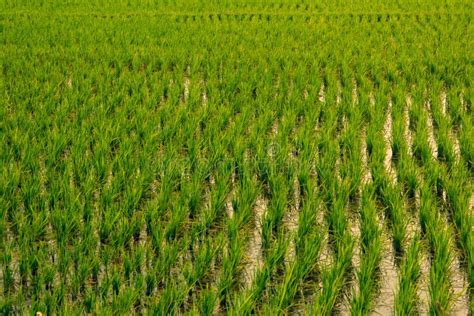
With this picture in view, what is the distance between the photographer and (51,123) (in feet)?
12.7

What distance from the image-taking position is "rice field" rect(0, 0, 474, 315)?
85.0 inches

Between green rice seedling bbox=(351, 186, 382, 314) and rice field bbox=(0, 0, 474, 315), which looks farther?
rice field bbox=(0, 0, 474, 315)

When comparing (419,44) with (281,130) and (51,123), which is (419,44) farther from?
(51,123)

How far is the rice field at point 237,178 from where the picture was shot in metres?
2.16

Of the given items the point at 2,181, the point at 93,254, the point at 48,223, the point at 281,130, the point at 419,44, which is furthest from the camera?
the point at 419,44

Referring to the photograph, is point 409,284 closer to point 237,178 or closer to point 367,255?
point 367,255

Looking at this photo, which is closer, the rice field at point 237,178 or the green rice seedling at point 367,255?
the green rice seedling at point 367,255

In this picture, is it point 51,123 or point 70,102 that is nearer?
point 51,123

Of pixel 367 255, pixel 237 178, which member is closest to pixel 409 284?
pixel 367 255

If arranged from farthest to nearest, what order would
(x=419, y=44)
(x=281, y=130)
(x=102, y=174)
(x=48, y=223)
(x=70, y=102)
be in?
1. (x=419, y=44)
2. (x=70, y=102)
3. (x=281, y=130)
4. (x=102, y=174)
5. (x=48, y=223)

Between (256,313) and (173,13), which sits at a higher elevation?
(173,13)

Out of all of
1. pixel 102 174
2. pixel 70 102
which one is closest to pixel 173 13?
pixel 70 102

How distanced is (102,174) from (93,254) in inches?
35.2

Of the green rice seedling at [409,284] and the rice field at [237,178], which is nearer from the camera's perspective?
the green rice seedling at [409,284]
